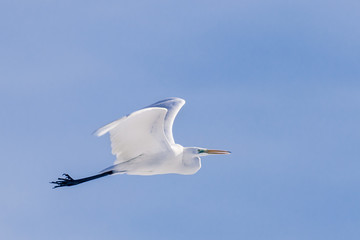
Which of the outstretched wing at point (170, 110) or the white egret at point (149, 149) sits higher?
the outstretched wing at point (170, 110)

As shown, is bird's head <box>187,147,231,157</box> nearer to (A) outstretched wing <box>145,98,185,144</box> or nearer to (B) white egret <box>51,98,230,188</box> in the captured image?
(B) white egret <box>51,98,230,188</box>

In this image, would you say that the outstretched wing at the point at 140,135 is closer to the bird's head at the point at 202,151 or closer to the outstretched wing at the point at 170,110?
the bird's head at the point at 202,151

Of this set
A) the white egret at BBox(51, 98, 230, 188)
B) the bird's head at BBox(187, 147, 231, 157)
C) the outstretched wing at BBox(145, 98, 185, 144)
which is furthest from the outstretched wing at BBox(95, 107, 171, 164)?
the outstretched wing at BBox(145, 98, 185, 144)

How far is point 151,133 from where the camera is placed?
54.1 ft

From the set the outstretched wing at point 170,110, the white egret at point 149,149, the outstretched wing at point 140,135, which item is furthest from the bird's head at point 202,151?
the outstretched wing at point 140,135

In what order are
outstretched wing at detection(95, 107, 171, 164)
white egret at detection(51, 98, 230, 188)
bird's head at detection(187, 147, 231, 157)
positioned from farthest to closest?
bird's head at detection(187, 147, 231, 157) < white egret at detection(51, 98, 230, 188) < outstretched wing at detection(95, 107, 171, 164)

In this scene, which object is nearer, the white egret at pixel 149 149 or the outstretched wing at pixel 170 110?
the white egret at pixel 149 149

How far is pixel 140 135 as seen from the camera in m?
16.5

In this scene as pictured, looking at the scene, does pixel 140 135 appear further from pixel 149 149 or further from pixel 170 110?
pixel 170 110

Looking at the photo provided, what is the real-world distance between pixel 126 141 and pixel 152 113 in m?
1.21


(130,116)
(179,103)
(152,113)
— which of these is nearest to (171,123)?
(179,103)

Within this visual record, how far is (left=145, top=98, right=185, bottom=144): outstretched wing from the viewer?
706 inches

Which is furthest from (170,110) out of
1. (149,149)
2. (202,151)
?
(149,149)

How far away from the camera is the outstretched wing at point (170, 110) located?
58.8 ft
